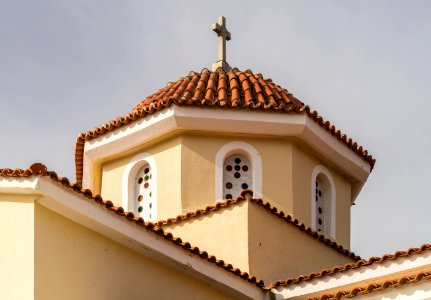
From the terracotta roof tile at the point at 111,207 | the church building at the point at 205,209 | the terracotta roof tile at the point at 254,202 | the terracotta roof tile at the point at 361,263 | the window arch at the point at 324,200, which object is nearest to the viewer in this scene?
the terracotta roof tile at the point at 111,207

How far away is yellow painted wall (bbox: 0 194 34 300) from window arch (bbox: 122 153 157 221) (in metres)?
6.31

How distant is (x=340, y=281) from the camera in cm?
1808

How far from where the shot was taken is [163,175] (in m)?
22.1

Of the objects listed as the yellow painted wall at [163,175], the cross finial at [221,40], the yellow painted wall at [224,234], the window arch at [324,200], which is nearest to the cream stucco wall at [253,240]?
the yellow painted wall at [224,234]

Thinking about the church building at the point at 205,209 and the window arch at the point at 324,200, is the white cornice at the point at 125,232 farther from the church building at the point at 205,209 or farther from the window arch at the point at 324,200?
the window arch at the point at 324,200

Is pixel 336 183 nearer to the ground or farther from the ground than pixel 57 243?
farther from the ground

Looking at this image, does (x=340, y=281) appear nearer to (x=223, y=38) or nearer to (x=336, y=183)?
(x=336, y=183)

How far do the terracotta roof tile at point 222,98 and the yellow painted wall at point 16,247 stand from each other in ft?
20.4

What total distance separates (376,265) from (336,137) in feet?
17.5

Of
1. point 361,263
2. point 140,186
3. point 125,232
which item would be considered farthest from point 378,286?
point 140,186

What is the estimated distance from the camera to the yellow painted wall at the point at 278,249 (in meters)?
20.2

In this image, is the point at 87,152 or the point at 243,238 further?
the point at 87,152

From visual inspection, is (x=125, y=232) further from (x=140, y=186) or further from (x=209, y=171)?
(x=140, y=186)

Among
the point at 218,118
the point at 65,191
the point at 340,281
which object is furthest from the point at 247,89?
the point at 65,191
